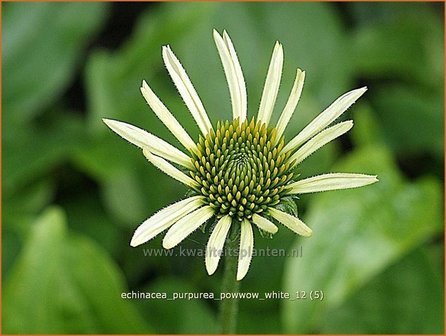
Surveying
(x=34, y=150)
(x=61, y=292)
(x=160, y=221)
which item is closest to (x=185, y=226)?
(x=160, y=221)

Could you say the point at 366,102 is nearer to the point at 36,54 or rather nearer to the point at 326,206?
the point at 326,206

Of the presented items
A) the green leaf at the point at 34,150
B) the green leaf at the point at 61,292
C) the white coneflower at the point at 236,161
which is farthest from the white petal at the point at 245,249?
the green leaf at the point at 34,150

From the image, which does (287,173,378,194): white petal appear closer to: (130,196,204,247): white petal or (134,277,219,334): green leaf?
(130,196,204,247): white petal

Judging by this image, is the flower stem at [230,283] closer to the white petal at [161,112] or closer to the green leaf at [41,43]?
the white petal at [161,112]

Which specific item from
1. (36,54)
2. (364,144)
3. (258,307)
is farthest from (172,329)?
(36,54)

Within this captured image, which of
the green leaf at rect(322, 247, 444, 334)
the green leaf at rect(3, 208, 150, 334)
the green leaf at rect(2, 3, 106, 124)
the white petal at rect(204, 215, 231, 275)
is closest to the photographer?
the white petal at rect(204, 215, 231, 275)

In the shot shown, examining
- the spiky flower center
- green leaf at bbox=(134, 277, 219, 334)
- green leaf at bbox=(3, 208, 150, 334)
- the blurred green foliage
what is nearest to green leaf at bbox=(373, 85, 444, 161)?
the blurred green foliage
